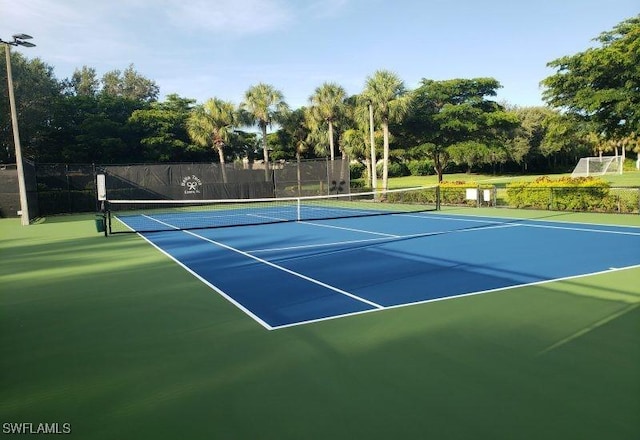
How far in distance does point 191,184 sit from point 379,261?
24.6 metres

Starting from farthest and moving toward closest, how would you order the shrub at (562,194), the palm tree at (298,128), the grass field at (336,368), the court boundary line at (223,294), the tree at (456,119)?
the palm tree at (298,128) → the tree at (456,119) → the shrub at (562,194) → the court boundary line at (223,294) → the grass field at (336,368)

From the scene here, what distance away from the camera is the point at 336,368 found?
14.6 ft

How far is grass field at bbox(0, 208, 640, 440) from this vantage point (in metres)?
3.44

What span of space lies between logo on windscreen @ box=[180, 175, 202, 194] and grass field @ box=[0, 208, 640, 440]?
25129 mm

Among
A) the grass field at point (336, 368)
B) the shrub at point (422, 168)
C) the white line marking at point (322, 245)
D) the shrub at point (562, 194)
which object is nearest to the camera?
the grass field at point (336, 368)

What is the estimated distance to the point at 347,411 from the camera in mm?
3613

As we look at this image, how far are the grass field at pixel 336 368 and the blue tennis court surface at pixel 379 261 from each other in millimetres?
551

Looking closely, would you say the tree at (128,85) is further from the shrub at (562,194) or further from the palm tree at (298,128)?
the shrub at (562,194)

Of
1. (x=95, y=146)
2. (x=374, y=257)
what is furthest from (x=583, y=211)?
(x=95, y=146)

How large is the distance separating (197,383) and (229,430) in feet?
3.12

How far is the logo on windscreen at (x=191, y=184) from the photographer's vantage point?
32.1 metres

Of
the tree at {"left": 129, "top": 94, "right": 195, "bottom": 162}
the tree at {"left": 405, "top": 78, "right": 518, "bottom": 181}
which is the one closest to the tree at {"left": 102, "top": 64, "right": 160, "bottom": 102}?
the tree at {"left": 129, "top": 94, "right": 195, "bottom": 162}

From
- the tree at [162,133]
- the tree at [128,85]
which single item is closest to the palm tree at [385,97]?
the tree at [162,133]

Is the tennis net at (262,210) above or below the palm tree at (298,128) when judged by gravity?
below
